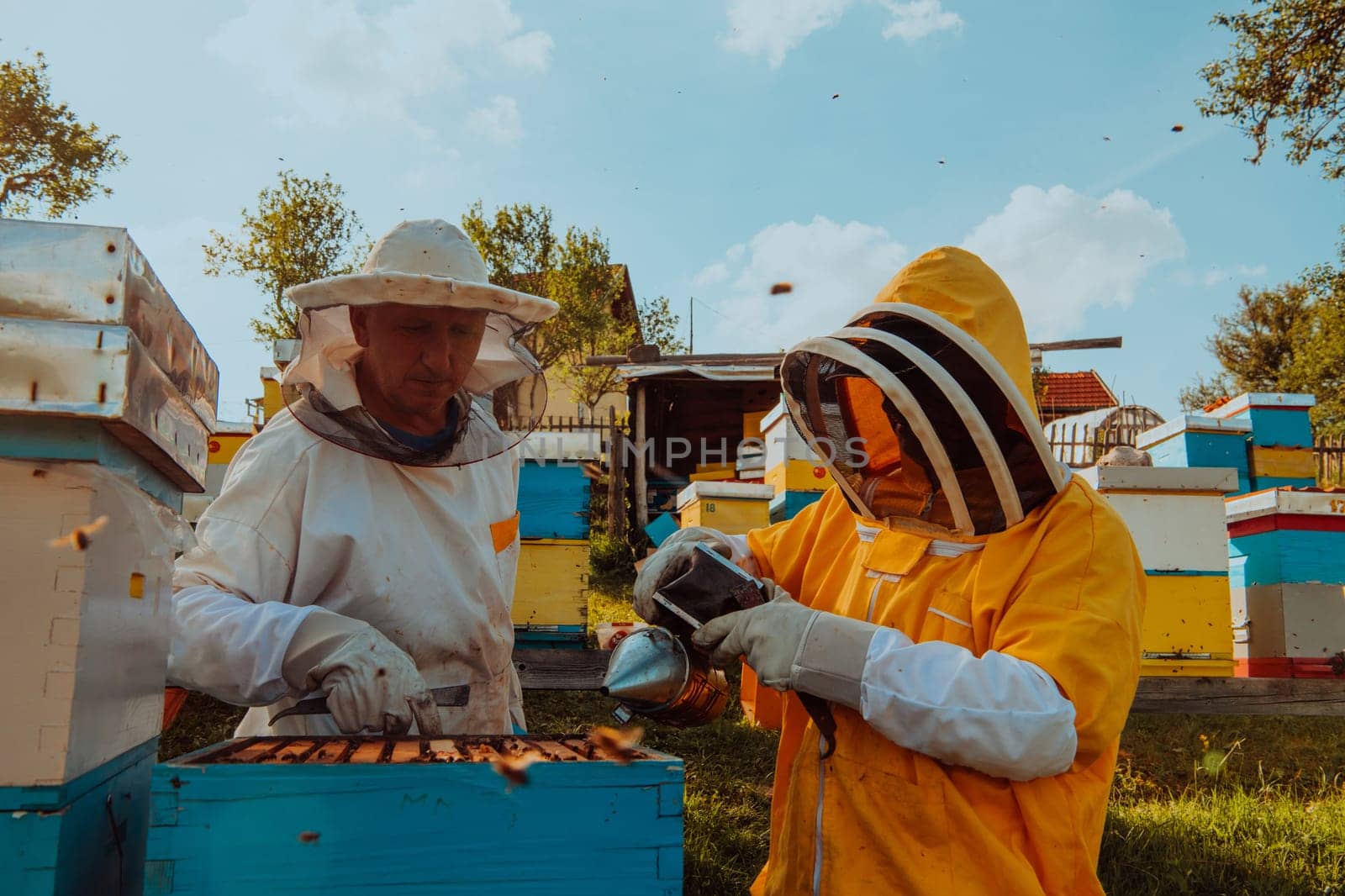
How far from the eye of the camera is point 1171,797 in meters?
4.24

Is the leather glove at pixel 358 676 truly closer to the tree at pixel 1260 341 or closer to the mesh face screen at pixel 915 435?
the mesh face screen at pixel 915 435

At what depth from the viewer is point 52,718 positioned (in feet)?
3.34

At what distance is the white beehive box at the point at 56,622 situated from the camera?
3.32ft

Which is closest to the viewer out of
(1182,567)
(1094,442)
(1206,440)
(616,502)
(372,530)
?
(372,530)

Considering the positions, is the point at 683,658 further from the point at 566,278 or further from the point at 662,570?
the point at 566,278

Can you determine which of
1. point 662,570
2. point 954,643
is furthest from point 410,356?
point 954,643

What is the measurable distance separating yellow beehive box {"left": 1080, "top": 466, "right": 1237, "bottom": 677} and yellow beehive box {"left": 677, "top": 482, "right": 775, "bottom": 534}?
2.38m

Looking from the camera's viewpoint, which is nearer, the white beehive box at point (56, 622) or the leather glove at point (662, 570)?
the white beehive box at point (56, 622)

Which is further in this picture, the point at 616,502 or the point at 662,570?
the point at 616,502

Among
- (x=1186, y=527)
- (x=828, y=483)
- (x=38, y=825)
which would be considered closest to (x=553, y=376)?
(x=828, y=483)

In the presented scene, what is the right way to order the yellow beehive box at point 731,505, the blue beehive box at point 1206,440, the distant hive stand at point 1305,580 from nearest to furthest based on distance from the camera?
the distant hive stand at point 1305,580 → the yellow beehive box at point 731,505 → the blue beehive box at point 1206,440

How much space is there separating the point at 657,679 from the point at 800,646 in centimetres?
31

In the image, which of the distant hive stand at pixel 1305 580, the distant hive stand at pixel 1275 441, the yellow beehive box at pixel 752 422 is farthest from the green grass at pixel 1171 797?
the yellow beehive box at pixel 752 422

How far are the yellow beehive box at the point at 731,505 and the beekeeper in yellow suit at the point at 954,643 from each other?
4495mm
